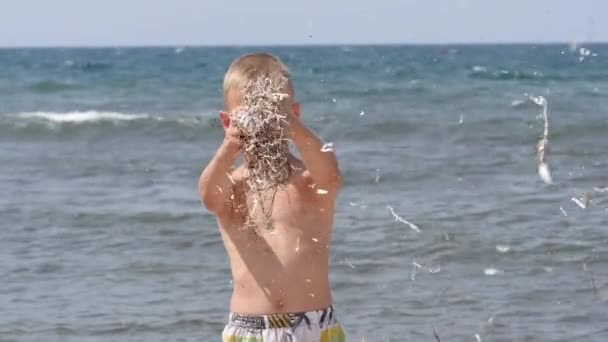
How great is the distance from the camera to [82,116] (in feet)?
65.1

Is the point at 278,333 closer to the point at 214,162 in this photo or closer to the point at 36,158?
the point at 214,162

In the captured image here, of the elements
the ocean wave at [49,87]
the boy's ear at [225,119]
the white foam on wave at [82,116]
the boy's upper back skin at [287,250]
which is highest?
the boy's ear at [225,119]

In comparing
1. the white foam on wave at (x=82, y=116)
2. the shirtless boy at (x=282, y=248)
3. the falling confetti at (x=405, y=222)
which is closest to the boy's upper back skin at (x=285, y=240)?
the shirtless boy at (x=282, y=248)

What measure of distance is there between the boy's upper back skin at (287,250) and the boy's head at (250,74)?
7.6 inches

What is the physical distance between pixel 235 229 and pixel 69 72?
40.0m

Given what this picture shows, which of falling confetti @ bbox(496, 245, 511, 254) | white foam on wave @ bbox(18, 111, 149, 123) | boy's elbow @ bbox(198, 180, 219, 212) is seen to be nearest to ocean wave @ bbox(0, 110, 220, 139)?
white foam on wave @ bbox(18, 111, 149, 123)

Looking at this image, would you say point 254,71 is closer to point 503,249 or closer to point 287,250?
point 287,250

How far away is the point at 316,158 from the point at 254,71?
0.85 feet

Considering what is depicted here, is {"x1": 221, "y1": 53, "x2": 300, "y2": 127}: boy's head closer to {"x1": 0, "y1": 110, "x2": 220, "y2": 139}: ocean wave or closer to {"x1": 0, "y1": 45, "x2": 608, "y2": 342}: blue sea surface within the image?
{"x1": 0, "y1": 45, "x2": 608, "y2": 342}: blue sea surface

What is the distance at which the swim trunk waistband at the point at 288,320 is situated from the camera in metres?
3.04

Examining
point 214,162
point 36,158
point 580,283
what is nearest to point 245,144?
point 214,162

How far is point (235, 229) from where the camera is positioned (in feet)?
10.3

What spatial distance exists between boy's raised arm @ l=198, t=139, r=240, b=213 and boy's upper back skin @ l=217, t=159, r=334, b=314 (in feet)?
A: 0.09

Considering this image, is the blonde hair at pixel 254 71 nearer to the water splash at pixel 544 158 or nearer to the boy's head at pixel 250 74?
the boy's head at pixel 250 74
